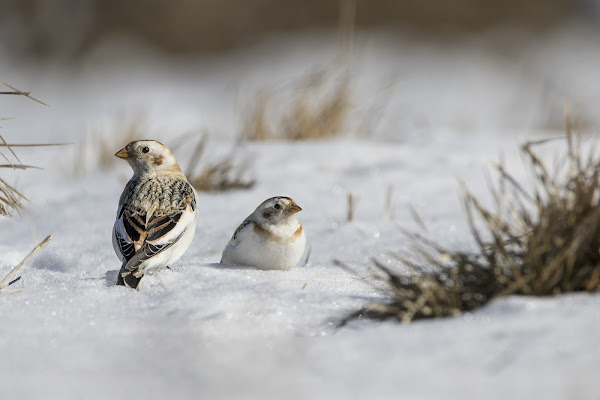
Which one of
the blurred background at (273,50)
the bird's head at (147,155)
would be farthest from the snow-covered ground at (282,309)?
the blurred background at (273,50)

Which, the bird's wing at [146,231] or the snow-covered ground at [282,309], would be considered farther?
the bird's wing at [146,231]

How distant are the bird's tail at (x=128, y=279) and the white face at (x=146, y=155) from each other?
39.0 inches

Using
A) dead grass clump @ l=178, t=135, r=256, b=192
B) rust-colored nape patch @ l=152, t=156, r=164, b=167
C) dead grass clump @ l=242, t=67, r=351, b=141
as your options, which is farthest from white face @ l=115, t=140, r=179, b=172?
dead grass clump @ l=242, t=67, r=351, b=141

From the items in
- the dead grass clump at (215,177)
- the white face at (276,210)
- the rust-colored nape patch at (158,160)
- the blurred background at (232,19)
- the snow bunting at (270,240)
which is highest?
the blurred background at (232,19)

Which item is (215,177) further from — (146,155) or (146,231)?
(146,231)

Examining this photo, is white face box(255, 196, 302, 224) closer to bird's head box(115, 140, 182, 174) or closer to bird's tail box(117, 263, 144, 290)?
bird's tail box(117, 263, 144, 290)

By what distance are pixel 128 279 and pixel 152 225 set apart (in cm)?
32

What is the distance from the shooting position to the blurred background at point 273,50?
13.5 metres

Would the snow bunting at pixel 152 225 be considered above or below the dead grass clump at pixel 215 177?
above

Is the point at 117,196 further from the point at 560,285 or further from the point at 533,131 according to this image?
the point at 533,131

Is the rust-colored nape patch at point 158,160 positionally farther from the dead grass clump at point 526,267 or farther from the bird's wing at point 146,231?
the dead grass clump at point 526,267

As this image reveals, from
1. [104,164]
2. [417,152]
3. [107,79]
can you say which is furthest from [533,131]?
[107,79]

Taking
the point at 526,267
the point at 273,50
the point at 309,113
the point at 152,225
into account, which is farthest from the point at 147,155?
the point at 273,50

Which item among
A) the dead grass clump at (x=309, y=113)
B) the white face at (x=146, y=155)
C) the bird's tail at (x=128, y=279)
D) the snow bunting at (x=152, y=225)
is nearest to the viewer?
the bird's tail at (x=128, y=279)
